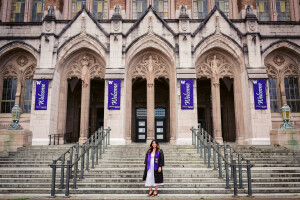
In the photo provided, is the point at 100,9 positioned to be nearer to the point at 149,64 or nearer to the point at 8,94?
the point at 149,64

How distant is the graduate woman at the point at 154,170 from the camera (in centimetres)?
762

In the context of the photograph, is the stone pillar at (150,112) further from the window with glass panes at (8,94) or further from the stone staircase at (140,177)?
the window with glass panes at (8,94)

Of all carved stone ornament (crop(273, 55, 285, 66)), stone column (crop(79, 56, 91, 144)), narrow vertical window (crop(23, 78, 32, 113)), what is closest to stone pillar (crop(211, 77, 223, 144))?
carved stone ornament (crop(273, 55, 285, 66))

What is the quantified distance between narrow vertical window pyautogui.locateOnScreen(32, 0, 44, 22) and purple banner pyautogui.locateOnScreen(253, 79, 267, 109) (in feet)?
56.8

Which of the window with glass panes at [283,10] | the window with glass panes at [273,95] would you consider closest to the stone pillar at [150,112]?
the window with glass panes at [273,95]

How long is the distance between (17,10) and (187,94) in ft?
52.2

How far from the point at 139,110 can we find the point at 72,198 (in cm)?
1514

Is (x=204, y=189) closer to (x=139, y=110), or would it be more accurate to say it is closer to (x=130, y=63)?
(x=130, y=63)

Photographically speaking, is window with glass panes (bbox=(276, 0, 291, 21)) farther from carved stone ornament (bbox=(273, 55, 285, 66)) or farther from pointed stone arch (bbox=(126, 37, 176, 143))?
pointed stone arch (bbox=(126, 37, 176, 143))

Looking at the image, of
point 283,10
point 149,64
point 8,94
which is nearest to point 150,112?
point 149,64

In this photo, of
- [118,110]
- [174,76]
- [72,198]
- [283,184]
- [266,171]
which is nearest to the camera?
[72,198]

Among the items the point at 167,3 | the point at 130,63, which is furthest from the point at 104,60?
the point at 167,3

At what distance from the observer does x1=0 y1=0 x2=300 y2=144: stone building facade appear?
16.7 metres

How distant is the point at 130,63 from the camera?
18.0 metres
